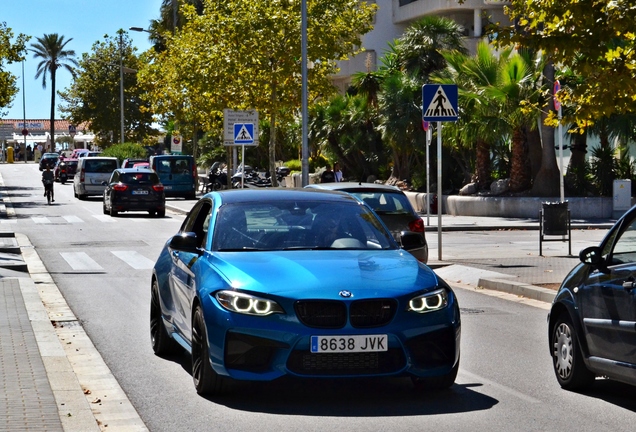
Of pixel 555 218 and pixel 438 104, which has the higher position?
pixel 438 104

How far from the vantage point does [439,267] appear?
63.5ft

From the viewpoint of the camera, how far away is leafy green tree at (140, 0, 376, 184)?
44.6m

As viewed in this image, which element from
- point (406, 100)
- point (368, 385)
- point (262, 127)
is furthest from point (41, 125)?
point (368, 385)

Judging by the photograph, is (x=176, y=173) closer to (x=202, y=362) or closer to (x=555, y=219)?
(x=555, y=219)

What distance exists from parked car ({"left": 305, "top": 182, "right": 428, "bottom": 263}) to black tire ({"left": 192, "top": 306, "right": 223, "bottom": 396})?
8646 millimetres

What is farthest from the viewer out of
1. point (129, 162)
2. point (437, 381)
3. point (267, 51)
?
point (129, 162)

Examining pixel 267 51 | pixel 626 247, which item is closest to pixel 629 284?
pixel 626 247

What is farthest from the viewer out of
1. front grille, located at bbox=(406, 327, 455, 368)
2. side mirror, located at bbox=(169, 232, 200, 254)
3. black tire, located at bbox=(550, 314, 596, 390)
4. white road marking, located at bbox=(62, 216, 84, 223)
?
white road marking, located at bbox=(62, 216, 84, 223)

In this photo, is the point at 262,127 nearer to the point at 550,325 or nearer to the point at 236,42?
the point at 236,42

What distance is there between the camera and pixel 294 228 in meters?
9.21

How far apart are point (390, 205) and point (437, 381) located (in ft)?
29.9

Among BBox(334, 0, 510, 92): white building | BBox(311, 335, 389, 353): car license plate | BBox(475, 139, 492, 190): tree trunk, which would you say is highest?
BBox(334, 0, 510, 92): white building

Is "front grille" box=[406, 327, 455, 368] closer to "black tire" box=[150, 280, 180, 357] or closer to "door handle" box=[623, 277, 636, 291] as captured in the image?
"door handle" box=[623, 277, 636, 291]

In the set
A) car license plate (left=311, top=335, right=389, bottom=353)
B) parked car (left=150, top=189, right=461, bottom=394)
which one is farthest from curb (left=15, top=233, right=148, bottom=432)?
car license plate (left=311, top=335, right=389, bottom=353)
